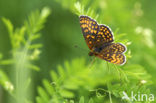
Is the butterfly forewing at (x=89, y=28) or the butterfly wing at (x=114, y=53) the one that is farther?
the butterfly forewing at (x=89, y=28)

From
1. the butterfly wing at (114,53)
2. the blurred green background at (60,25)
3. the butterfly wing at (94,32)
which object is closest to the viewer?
the butterfly wing at (114,53)

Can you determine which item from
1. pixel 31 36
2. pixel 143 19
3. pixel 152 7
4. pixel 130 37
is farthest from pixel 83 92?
pixel 152 7

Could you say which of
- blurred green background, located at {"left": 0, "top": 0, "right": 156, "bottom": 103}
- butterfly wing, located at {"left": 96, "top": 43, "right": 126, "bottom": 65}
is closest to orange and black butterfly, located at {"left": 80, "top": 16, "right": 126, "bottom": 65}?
butterfly wing, located at {"left": 96, "top": 43, "right": 126, "bottom": 65}

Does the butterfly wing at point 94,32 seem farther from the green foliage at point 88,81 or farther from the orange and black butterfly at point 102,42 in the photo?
the green foliage at point 88,81

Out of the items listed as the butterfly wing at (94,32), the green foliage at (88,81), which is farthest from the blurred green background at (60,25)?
the butterfly wing at (94,32)

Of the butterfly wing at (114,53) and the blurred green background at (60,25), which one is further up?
the blurred green background at (60,25)

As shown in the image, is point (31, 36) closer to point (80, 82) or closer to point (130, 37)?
point (80, 82)
